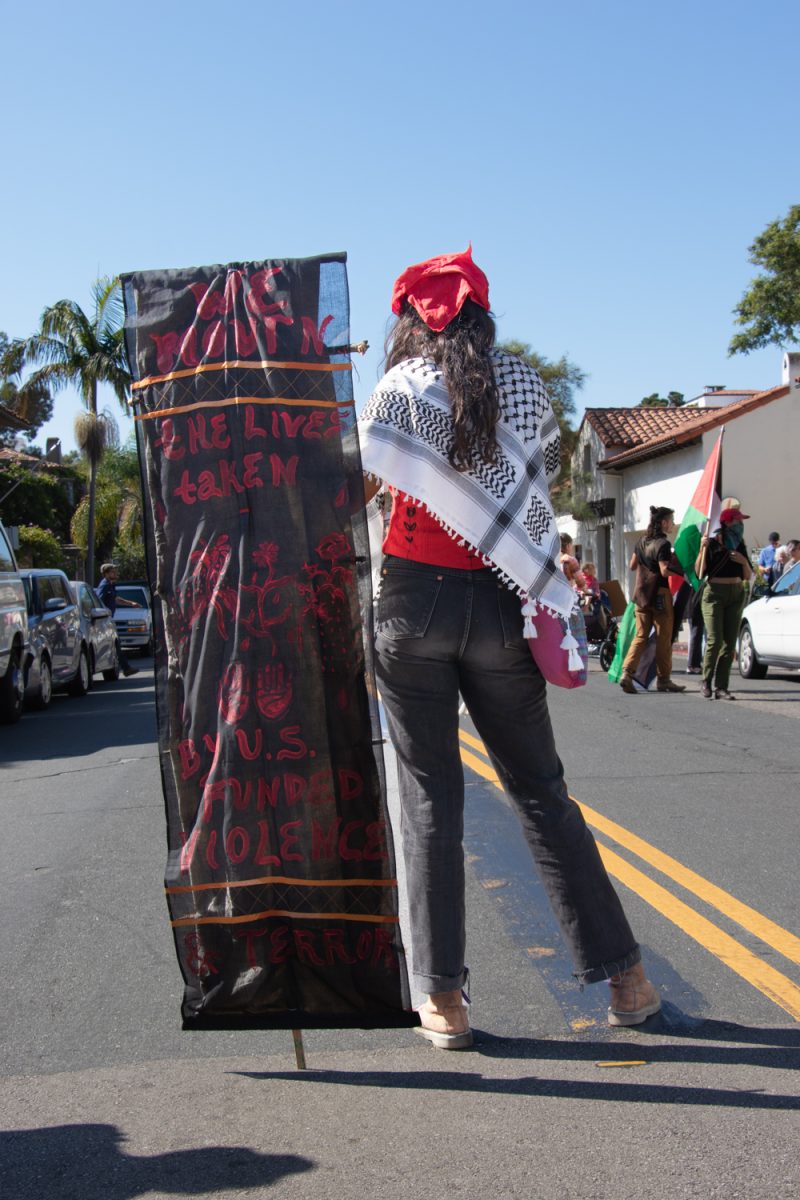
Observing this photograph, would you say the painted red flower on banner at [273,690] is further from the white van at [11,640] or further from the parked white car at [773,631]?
the parked white car at [773,631]

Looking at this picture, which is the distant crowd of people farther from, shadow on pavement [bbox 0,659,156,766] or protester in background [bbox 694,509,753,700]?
shadow on pavement [bbox 0,659,156,766]

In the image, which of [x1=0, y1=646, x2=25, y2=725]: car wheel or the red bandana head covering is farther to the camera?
[x1=0, y1=646, x2=25, y2=725]: car wheel

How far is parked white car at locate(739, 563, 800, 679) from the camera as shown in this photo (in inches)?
570

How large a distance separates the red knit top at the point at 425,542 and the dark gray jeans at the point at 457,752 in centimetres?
3

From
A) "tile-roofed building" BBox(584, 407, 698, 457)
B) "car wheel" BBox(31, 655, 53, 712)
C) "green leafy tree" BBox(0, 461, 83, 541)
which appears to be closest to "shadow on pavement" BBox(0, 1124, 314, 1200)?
"car wheel" BBox(31, 655, 53, 712)

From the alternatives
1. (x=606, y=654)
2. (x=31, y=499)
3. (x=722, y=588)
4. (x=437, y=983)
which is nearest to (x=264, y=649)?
(x=437, y=983)

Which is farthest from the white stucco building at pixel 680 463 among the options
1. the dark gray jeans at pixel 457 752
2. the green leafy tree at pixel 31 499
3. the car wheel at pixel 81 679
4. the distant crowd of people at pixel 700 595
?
the dark gray jeans at pixel 457 752

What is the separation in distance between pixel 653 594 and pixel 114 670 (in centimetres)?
1055

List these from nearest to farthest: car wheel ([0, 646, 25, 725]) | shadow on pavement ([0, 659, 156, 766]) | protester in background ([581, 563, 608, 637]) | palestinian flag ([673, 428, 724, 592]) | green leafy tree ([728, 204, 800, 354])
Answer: shadow on pavement ([0, 659, 156, 766])
palestinian flag ([673, 428, 724, 592])
car wheel ([0, 646, 25, 725])
protester in background ([581, 563, 608, 637])
green leafy tree ([728, 204, 800, 354])

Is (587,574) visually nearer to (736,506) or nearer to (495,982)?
(736,506)

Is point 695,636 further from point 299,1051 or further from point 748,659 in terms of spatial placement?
point 299,1051

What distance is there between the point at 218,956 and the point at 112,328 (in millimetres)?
36070

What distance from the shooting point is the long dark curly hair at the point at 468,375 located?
315 cm

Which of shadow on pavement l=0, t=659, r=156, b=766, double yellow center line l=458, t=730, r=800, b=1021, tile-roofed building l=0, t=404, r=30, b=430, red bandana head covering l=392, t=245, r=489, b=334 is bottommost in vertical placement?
double yellow center line l=458, t=730, r=800, b=1021
